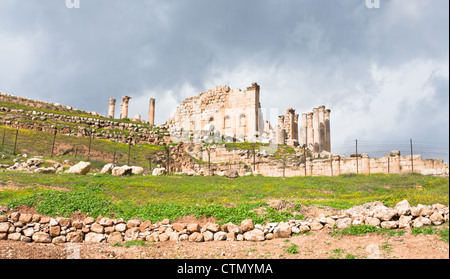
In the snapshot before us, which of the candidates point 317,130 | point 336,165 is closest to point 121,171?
point 336,165

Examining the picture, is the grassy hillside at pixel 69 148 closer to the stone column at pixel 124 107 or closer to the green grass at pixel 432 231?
the stone column at pixel 124 107

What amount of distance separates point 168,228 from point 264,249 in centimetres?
323

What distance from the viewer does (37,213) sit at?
1234cm

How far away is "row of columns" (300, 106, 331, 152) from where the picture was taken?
159 ft

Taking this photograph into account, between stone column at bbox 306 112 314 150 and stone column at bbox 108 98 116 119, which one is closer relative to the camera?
stone column at bbox 306 112 314 150

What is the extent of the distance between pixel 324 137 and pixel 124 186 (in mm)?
36929

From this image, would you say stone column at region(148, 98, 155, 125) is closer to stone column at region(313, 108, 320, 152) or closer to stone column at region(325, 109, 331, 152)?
stone column at region(313, 108, 320, 152)

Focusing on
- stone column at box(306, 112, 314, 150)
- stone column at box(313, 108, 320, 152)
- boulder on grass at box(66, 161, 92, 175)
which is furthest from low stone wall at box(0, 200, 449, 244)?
stone column at box(306, 112, 314, 150)

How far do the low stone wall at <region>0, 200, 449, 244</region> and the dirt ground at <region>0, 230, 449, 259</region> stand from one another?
314mm

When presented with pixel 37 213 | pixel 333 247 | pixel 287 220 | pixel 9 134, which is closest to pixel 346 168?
pixel 287 220

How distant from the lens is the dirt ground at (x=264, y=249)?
8.39 metres

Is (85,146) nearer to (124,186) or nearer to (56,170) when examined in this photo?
(56,170)

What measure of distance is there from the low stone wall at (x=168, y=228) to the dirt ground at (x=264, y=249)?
314 mm
